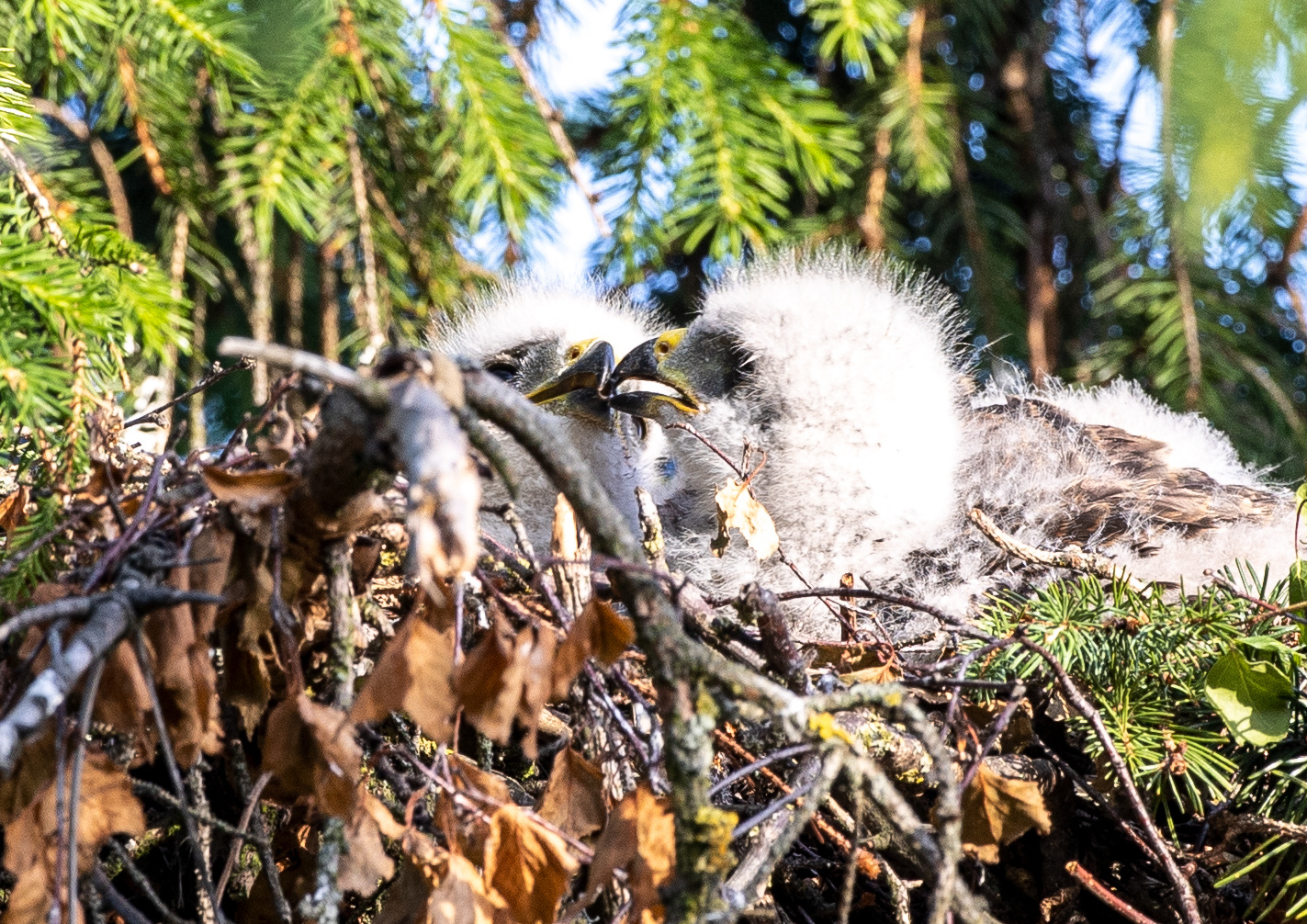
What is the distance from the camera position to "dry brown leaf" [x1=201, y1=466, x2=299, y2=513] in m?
1.10

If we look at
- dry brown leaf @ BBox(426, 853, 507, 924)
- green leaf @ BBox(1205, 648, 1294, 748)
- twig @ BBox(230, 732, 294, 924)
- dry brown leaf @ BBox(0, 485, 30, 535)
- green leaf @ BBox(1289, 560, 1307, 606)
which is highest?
green leaf @ BBox(1289, 560, 1307, 606)

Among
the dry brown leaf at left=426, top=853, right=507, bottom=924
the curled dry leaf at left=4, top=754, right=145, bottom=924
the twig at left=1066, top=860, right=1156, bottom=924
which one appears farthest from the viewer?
the twig at left=1066, top=860, right=1156, bottom=924

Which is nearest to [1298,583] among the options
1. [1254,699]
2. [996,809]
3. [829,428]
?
[1254,699]

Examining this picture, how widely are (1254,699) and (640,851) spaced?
2.79 ft

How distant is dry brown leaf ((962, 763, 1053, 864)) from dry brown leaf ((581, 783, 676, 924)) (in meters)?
0.39

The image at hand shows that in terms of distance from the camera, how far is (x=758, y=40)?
2619 mm

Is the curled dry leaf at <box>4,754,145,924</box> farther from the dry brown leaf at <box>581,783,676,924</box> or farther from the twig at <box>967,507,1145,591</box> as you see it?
the twig at <box>967,507,1145,591</box>

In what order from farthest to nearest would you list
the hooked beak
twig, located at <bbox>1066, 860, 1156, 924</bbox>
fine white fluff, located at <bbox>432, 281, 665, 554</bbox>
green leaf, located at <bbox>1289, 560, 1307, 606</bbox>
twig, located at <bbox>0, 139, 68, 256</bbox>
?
fine white fluff, located at <bbox>432, 281, 665, 554</bbox>, the hooked beak, twig, located at <bbox>0, 139, 68, 256</bbox>, green leaf, located at <bbox>1289, 560, 1307, 606</bbox>, twig, located at <bbox>1066, 860, 1156, 924</bbox>

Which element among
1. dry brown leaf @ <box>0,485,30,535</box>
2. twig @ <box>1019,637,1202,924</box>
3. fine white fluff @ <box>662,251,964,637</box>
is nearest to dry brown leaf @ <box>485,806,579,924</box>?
twig @ <box>1019,637,1202,924</box>

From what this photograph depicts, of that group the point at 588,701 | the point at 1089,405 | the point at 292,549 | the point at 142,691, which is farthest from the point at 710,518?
the point at 142,691

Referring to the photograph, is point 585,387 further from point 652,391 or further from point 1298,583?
point 1298,583

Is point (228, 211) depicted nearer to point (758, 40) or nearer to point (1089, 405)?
point (758, 40)

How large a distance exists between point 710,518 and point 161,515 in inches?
55.3

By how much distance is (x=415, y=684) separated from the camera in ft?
3.42
